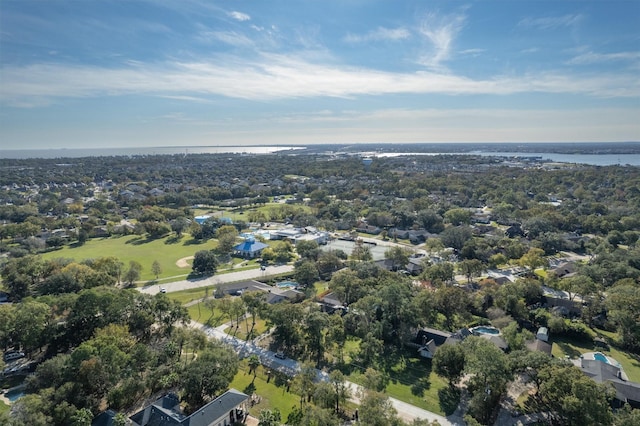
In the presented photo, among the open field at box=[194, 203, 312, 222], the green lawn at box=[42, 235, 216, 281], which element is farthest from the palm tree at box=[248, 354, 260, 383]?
the open field at box=[194, 203, 312, 222]

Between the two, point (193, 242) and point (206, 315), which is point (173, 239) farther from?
point (206, 315)

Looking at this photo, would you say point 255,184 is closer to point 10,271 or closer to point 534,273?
point 10,271

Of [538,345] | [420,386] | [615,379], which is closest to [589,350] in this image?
[538,345]

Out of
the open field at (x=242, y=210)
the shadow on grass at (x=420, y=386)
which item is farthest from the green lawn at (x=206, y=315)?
the open field at (x=242, y=210)

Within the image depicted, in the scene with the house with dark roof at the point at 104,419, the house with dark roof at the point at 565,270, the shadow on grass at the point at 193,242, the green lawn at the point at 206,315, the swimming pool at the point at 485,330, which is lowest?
the green lawn at the point at 206,315

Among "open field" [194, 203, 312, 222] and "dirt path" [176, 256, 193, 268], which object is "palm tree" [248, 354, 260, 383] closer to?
"dirt path" [176, 256, 193, 268]

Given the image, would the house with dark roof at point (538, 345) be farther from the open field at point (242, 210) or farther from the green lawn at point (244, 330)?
the open field at point (242, 210)
